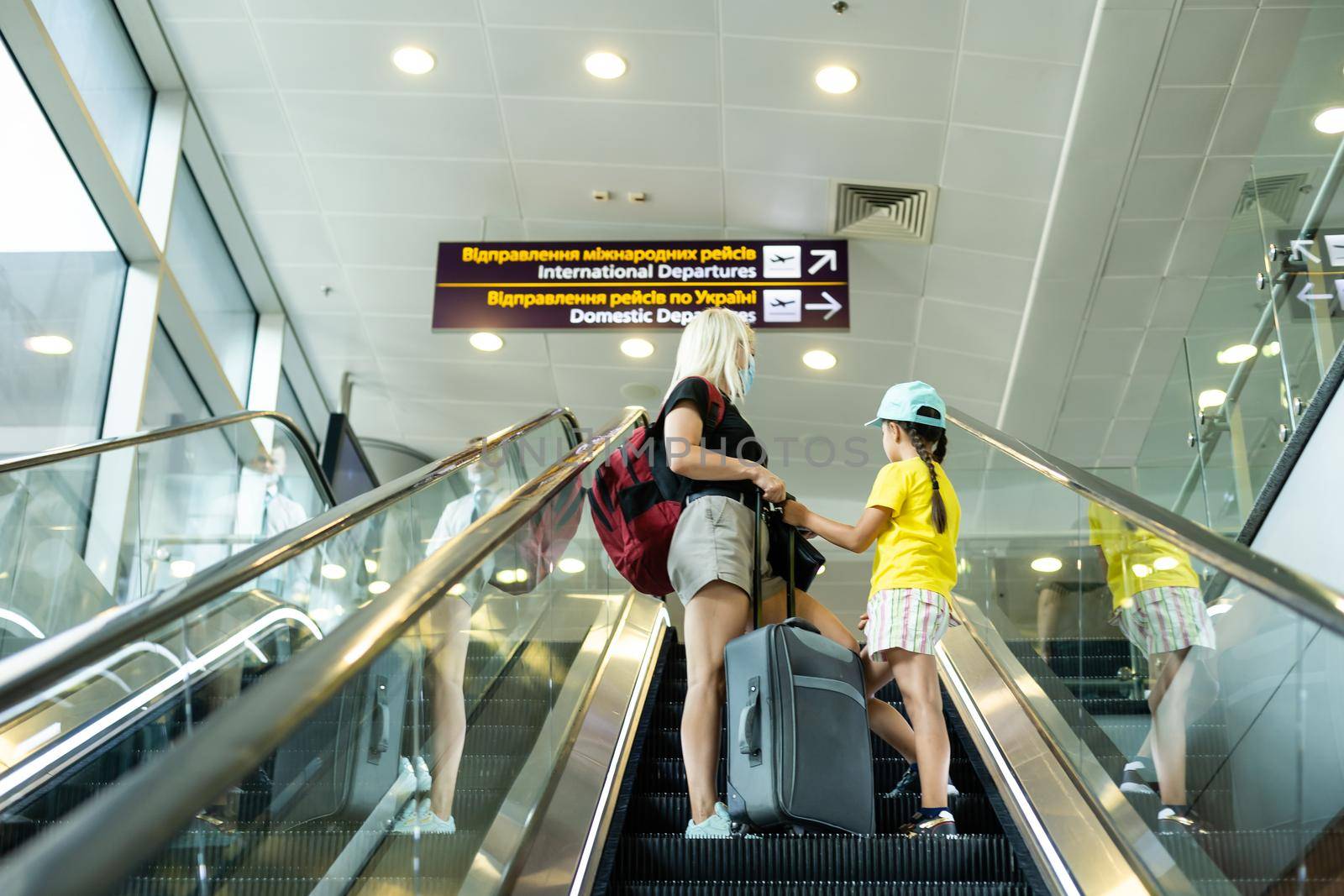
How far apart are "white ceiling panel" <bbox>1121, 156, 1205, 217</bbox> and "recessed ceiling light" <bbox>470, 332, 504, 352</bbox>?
20.4 ft

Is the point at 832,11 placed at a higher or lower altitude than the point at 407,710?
higher

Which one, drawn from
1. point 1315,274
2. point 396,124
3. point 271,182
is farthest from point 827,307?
point 271,182

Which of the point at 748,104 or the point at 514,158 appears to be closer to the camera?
the point at 748,104

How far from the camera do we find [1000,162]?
8.70 m

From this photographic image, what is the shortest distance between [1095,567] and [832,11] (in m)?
5.06

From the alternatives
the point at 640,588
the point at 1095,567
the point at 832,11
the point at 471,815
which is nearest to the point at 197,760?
the point at 471,815

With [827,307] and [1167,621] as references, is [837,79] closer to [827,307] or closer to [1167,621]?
[827,307]

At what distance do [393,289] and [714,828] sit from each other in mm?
8801

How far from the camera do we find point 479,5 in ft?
25.6

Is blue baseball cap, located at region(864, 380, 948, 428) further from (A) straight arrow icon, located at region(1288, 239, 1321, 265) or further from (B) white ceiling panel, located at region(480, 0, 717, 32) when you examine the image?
(B) white ceiling panel, located at region(480, 0, 717, 32)

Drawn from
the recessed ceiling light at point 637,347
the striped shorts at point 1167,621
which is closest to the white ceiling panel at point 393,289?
the recessed ceiling light at point 637,347

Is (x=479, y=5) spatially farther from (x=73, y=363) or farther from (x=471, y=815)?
(x=471, y=815)

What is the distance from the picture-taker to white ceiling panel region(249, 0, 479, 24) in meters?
7.80

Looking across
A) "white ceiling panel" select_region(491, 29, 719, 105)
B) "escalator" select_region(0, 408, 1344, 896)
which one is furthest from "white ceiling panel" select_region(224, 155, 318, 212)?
"escalator" select_region(0, 408, 1344, 896)
